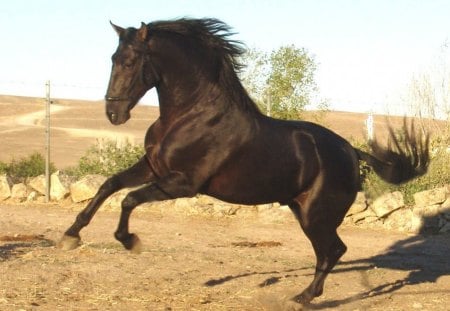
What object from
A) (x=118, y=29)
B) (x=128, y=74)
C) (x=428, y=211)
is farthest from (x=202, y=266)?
(x=428, y=211)

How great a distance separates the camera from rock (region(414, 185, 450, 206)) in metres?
13.3

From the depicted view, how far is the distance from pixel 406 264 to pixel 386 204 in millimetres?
3586

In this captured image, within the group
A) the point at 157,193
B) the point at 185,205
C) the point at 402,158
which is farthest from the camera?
the point at 185,205

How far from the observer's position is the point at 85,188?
14617 millimetres

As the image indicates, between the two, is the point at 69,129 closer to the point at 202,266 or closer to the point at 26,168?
the point at 26,168

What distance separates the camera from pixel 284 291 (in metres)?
7.60

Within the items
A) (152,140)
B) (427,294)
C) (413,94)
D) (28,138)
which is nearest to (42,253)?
(152,140)

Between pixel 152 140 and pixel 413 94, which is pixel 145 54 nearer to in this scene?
pixel 152 140

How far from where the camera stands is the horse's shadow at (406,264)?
7.82 metres

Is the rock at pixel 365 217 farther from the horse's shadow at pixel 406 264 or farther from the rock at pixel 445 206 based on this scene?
the rock at pixel 445 206

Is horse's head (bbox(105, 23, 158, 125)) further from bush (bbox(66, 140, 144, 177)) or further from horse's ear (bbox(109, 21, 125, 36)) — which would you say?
bush (bbox(66, 140, 144, 177))

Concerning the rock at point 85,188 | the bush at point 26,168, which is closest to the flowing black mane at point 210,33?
the rock at point 85,188

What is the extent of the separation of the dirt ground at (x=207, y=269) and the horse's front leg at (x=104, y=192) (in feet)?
2.07

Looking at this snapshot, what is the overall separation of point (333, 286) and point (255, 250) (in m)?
2.74
